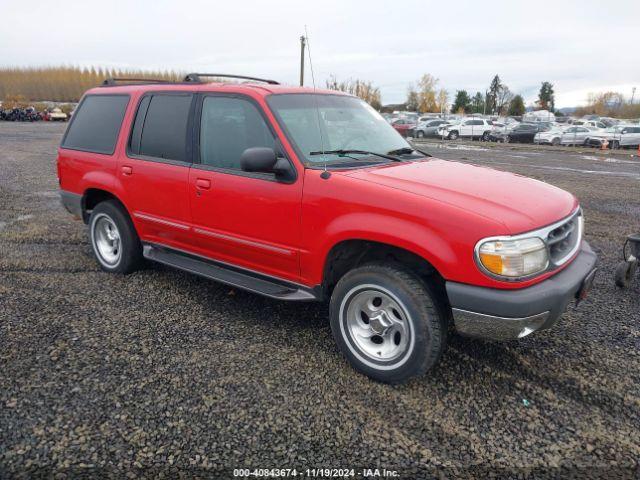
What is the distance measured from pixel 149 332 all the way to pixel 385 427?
2035 millimetres

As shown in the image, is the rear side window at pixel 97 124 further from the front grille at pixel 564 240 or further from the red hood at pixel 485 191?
the front grille at pixel 564 240

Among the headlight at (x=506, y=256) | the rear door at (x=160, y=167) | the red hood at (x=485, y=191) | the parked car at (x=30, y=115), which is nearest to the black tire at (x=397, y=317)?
the headlight at (x=506, y=256)

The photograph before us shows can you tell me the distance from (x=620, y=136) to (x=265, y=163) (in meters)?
29.1

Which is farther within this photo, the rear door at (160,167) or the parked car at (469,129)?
the parked car at (469,129)

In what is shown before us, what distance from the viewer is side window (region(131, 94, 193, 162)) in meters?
4.26

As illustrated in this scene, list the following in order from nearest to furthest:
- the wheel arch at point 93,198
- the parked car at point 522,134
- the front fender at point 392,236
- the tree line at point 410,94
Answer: the front fender at point 392,236
the wheel arch at point 93,198
the parked car at point 522,134
the tree line at point 410,94

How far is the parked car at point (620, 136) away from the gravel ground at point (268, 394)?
26.3 metres

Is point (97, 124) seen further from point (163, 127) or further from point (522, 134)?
point (522, 134)

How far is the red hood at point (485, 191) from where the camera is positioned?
2.92 metres

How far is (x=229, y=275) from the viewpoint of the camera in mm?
4020

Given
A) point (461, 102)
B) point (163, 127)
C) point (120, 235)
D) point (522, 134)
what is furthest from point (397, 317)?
point (461, 102)

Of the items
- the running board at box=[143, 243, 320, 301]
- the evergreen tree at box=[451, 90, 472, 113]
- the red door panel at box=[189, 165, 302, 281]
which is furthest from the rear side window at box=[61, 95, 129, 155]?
the evergreen tree at box=[451, 90, 472, 113]

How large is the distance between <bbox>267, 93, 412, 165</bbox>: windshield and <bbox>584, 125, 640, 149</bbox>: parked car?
27.3m

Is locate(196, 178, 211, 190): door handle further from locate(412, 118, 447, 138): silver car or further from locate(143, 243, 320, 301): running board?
locate(412, 118, 447, 138): silver car
